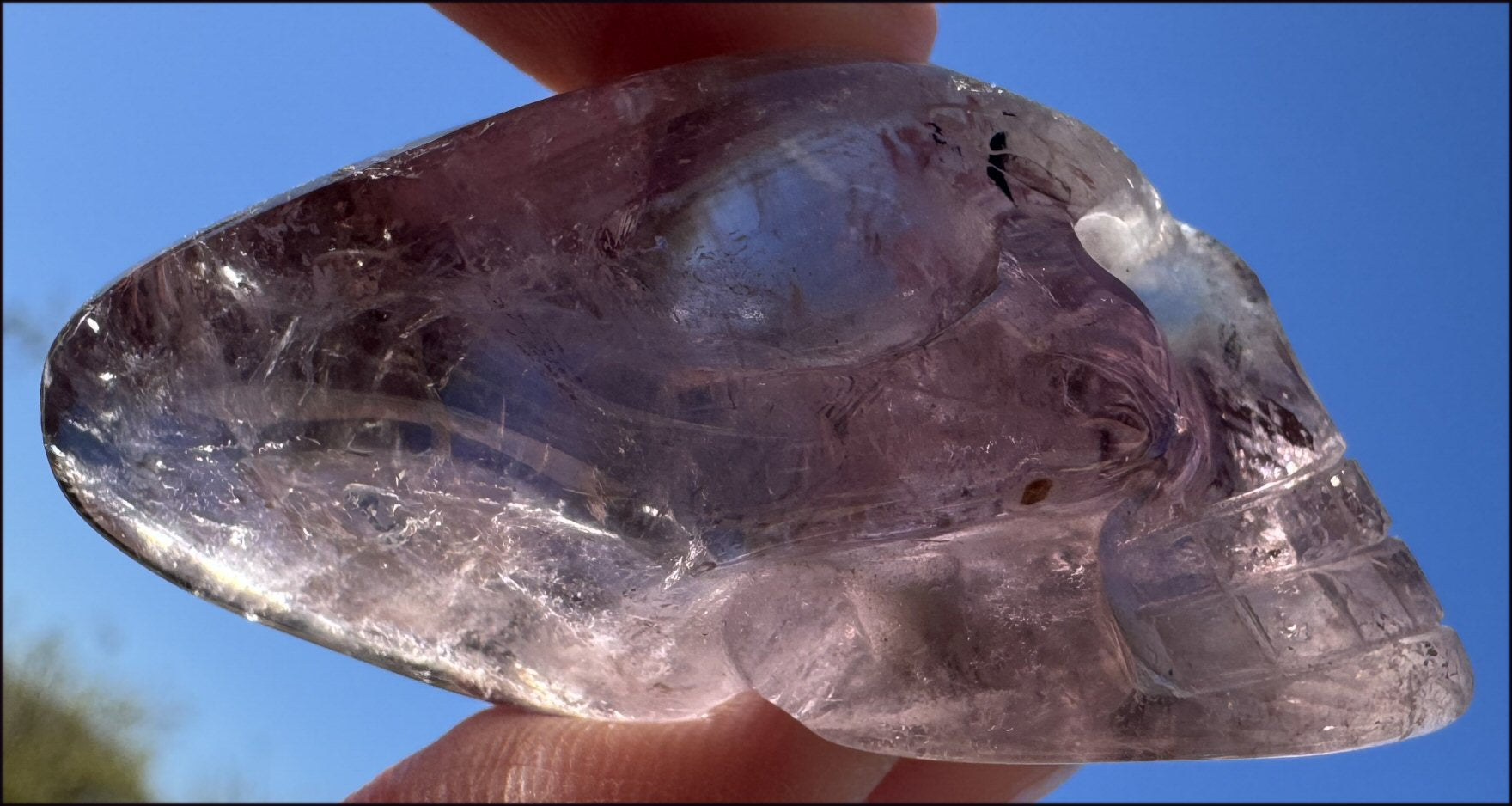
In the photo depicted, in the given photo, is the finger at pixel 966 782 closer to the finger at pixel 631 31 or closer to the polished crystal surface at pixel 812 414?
the polished crystal surface at pixel 812 414

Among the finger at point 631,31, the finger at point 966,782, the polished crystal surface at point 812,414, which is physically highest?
the finger at point 631,31

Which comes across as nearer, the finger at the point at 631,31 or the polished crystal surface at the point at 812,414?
the polished crystal surface at the point at 812,414

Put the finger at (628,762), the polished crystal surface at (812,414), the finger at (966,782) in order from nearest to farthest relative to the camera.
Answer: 1. the polished crystal surface at (812,414)
2. the finger at (628,762)
3. the finger at (966,782)

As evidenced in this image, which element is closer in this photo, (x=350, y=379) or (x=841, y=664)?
(x=350, y=379)

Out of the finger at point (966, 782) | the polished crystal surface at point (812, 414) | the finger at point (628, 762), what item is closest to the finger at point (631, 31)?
the polished crystal surface at point (812, 414)

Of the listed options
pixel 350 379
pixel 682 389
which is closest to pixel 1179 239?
pixel 682 389

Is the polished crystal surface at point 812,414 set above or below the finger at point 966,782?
above

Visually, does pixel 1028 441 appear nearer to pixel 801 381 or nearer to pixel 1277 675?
pixel 801 381
